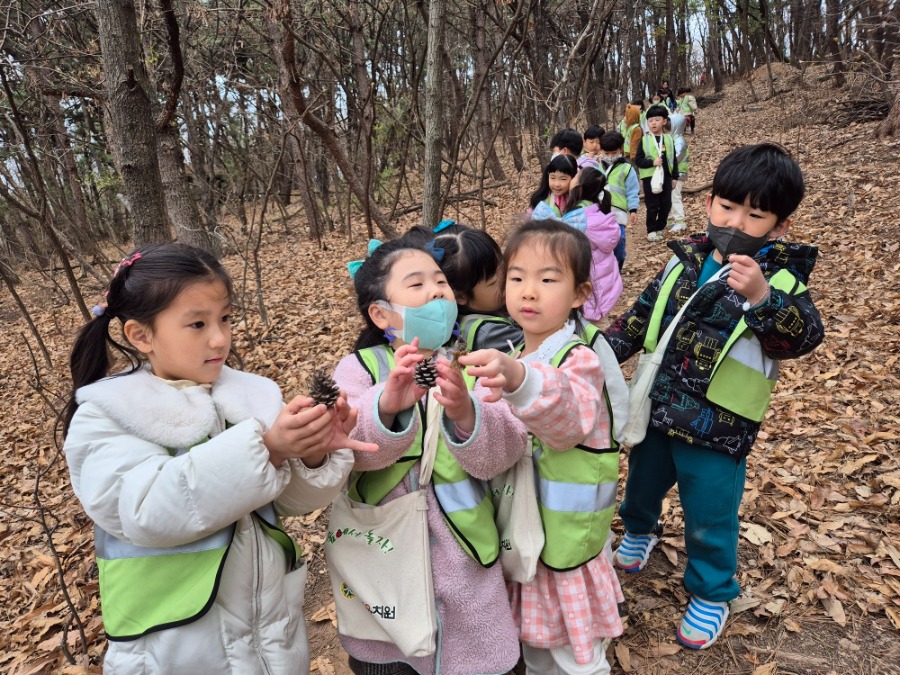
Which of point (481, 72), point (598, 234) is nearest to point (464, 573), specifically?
point (598, 234)

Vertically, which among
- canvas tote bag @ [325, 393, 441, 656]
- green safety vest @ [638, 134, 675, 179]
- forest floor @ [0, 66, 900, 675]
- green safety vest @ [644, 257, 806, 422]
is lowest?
forest floor @ [0, 66, 900, 675]

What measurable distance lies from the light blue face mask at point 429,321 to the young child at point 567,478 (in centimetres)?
24

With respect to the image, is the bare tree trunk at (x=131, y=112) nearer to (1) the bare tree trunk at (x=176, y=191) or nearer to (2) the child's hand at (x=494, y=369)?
(1) the bare tree trunk at (x=176, y=191)

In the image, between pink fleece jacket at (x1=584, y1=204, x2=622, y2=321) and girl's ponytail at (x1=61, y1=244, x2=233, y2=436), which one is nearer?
girl's ponytail at (x1=61, y1=244, x2=233, y2=436)

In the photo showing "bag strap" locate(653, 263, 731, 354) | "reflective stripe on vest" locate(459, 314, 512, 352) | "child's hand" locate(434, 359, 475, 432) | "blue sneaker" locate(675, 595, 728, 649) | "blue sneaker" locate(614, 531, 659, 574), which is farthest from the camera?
"blue sneaker" locate(614, 531, 659, 574)

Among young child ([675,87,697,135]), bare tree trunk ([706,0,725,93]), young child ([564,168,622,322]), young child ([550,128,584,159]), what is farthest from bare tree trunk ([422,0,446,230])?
bare tree trunk ([706,0,725,93])

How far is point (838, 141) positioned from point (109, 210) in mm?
17624

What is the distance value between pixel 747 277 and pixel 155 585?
6.19 feet

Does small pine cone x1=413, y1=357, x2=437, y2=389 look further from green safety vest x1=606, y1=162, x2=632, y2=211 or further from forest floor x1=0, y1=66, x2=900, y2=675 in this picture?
green safety vest x1=606, y1=162, x2=632, y2=211

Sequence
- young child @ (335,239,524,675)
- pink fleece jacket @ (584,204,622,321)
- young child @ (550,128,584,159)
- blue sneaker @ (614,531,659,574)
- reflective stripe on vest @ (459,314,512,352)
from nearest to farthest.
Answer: young child @ (335,239,524,675)
reflective stripe on vest @ (459,314,512,352)
blue sneaker @ (614,531,659,574)
pink fleece jacket @ (584,204,622,321)
young child @ (550,128,584,159)

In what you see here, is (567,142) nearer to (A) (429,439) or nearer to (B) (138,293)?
(A) (429,439)

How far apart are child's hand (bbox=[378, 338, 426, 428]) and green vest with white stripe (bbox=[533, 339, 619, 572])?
18.2 inches

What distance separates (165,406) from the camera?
137 centimetres

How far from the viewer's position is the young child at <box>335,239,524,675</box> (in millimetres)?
1479
